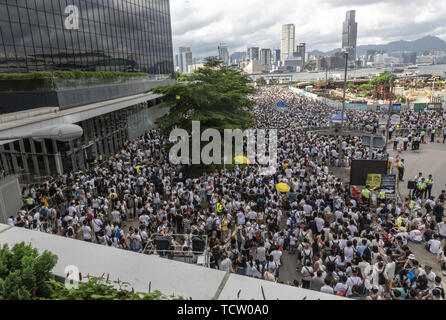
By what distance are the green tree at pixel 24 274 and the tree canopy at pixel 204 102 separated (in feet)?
55.9

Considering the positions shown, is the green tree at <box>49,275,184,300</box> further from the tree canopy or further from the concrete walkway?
the tree canopy

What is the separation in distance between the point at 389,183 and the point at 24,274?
15560 millimetres

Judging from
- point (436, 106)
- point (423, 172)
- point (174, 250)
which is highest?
point (436, 106)

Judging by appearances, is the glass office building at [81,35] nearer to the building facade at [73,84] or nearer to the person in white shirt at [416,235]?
the building facade at [73,84]

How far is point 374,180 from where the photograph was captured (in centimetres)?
1495

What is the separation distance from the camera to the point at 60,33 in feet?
84.1

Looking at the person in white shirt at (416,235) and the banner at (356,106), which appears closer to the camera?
the person in white shirt at (416,235)

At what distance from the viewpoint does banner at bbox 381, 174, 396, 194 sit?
14.5 m

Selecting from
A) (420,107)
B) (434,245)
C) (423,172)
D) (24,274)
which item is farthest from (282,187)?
(420,107)

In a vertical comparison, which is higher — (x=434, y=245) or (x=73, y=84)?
(x=73, y=84)

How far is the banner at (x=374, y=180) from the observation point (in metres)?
14.9

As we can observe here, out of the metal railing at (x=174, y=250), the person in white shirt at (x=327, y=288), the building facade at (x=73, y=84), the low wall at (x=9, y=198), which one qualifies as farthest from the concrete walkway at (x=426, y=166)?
the low wall at (x=9, y=198)

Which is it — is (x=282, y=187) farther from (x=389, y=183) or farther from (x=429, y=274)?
(x=429, y=274)
